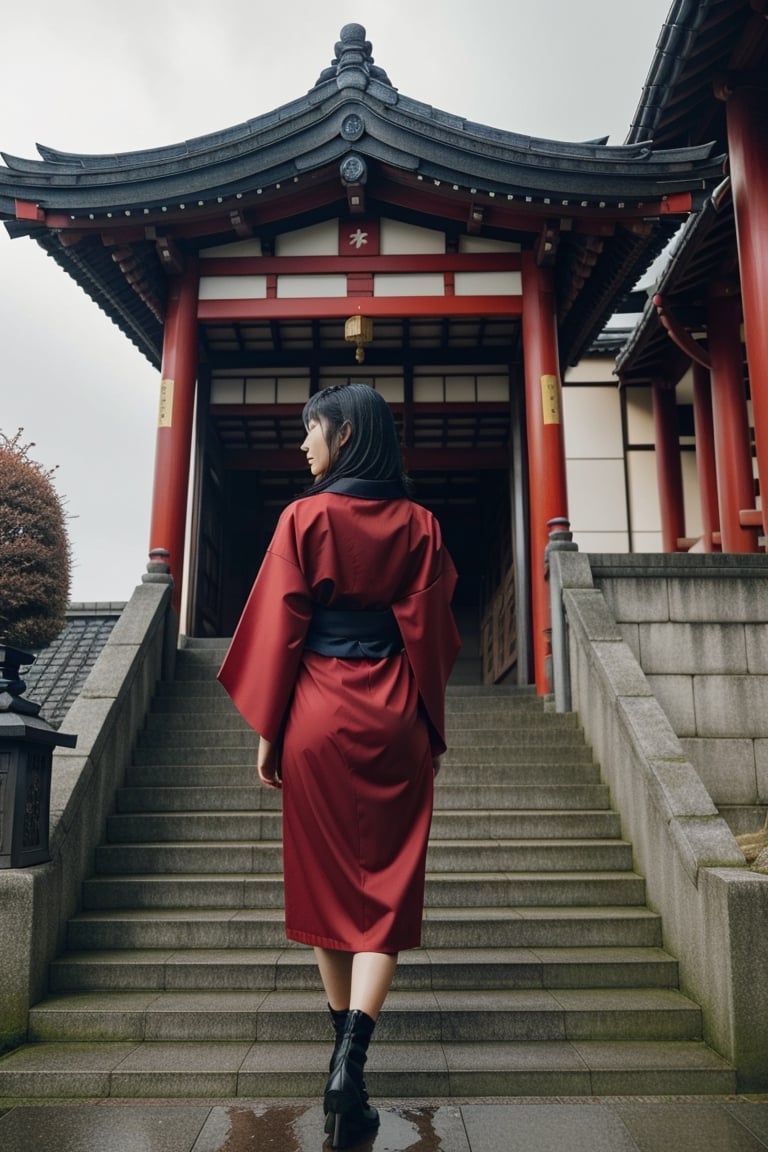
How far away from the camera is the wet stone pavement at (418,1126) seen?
2.72m

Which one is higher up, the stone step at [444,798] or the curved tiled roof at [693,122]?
the curved tiled roof at [693,122]

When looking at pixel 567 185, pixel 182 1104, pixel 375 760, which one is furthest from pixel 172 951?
pixel 567 185

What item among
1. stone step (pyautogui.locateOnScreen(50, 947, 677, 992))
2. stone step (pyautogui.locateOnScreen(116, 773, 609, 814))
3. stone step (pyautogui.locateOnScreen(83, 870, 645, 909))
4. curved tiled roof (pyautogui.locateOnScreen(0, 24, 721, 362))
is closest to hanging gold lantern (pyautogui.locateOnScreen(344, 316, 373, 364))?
curved tiled roof (pyautogui.locateOnScreen(0, 24, 721, 362))

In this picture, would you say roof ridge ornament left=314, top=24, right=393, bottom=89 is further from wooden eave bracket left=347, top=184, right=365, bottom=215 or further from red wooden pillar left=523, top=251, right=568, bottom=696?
red wooden pillar left=523, top=251, right=568, bottom=696

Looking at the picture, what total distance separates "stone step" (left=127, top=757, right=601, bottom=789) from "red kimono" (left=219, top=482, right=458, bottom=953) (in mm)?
2737

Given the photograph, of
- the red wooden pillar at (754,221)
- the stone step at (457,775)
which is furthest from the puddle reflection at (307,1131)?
the red wooden pillar at (754,221)

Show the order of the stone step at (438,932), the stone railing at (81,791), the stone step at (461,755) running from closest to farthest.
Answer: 1. the stone railing at (81,791)
2. the stone step at (438,932)
3. the stone step at (461,755)

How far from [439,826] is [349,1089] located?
264 cm

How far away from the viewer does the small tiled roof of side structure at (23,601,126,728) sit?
30.0ft

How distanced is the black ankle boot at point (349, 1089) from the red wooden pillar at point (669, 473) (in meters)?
11.1

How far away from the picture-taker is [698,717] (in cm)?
621

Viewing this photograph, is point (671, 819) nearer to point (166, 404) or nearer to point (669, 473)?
point (166, 404)

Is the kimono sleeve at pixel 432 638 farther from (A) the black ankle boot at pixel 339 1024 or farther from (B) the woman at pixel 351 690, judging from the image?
(A) the black ankle boot at pixel 339 1024

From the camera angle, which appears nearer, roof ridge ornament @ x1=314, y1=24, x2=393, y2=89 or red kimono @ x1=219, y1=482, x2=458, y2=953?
red kimono @ x1=219, y1=482, x2=458, y2=953
